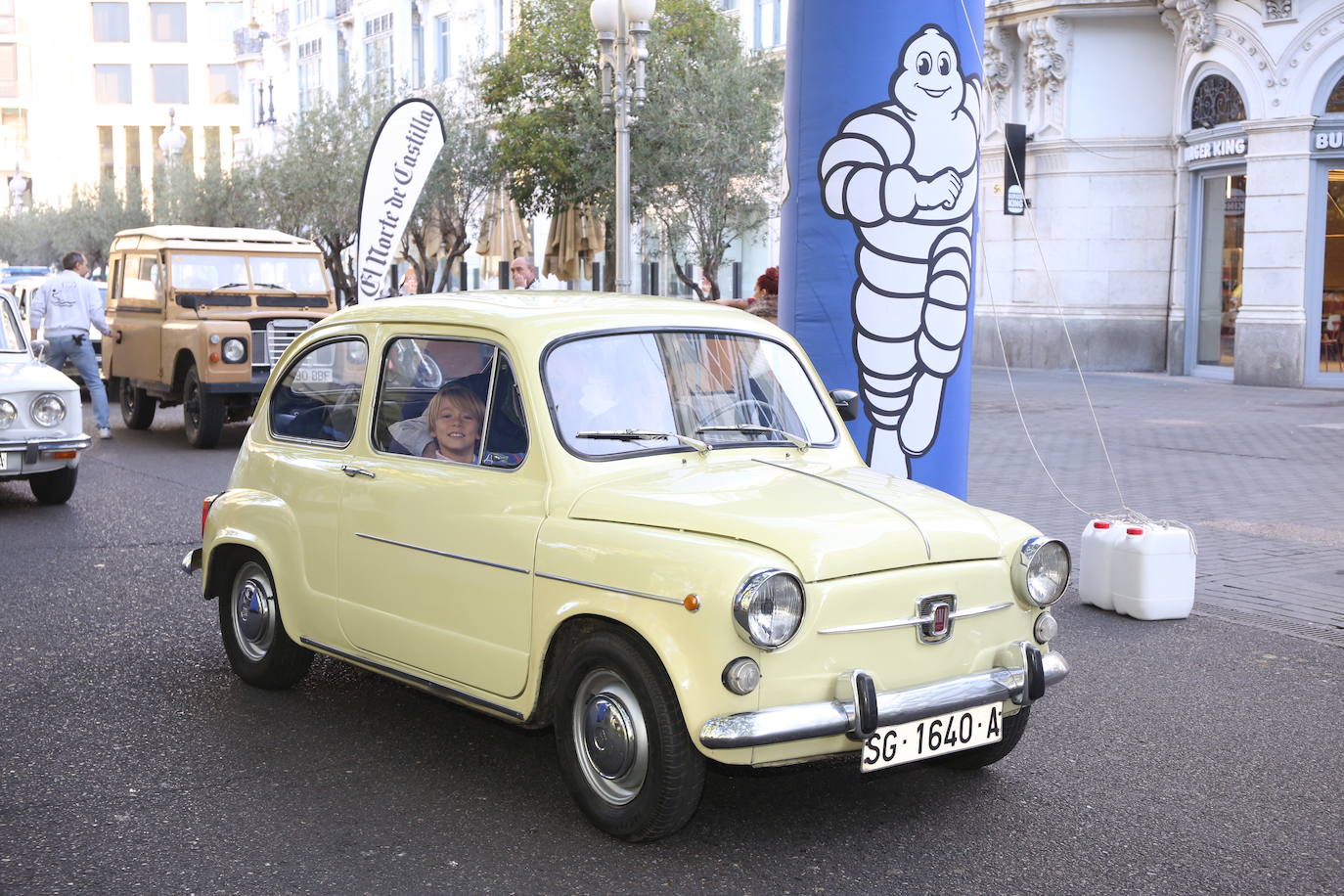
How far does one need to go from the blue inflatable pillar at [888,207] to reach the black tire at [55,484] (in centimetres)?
582

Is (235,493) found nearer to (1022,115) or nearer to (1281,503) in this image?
(1281,503)

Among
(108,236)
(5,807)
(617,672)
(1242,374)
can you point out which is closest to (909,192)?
(617,672)

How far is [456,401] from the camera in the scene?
17.0ft

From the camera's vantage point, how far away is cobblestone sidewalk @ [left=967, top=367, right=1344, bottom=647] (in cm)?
821

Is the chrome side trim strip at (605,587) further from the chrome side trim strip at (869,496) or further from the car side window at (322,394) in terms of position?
the car side window at (322,394)

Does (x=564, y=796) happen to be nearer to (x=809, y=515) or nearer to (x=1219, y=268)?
(x=809, y=515)

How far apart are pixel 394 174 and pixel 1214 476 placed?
7697mm

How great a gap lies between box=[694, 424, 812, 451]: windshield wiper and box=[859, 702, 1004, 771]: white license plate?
1.19 metres

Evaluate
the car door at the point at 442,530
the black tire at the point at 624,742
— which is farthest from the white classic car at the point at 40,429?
the black tire at the point at 624,742

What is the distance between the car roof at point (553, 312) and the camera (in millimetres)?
5055

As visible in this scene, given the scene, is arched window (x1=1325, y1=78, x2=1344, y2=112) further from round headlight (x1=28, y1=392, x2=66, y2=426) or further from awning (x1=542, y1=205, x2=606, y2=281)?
round headlight (x1=28, y1=392, x2=66, y2=426)

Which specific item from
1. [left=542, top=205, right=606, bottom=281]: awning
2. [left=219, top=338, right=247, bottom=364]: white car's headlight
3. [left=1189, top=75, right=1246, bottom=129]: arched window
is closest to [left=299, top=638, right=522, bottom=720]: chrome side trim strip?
[left=219, top=338, right=247, bottom=364]: white car's headlight

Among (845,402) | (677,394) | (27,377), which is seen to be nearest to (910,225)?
(845,402)

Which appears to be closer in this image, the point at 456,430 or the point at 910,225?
the point at 456,430
